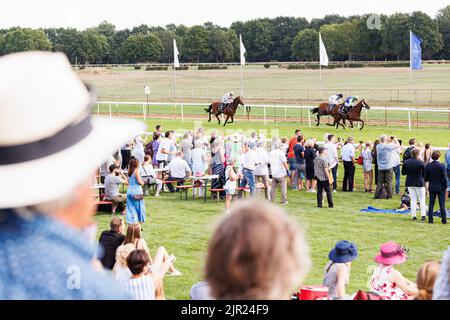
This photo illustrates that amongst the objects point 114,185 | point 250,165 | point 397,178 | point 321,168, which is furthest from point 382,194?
point 114,185

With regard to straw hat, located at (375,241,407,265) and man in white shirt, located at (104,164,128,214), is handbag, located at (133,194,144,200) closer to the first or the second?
man in white shirt, located at (104,164,128,214)

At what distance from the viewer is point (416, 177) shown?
50.6 ft

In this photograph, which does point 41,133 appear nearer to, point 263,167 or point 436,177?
point 436,177

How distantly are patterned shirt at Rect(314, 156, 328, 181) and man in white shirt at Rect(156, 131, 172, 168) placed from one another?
437cm

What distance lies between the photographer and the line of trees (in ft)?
328

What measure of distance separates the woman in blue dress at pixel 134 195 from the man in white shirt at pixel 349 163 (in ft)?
21.2

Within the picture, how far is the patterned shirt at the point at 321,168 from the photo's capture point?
56.8ft

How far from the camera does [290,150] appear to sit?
20.5 m

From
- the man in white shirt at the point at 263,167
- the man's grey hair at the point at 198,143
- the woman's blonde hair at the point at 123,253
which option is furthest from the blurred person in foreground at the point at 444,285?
the man's grey hair at the point at 198,143

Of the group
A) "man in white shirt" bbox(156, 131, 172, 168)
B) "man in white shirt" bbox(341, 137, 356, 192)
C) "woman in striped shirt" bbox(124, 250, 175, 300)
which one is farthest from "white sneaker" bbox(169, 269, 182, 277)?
"man in white shirt" bbox(156, 131, 172, 168)

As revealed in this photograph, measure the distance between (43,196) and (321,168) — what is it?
1585 cm

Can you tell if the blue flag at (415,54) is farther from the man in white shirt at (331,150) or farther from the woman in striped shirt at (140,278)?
the woman in striped shirt at (140,278)
